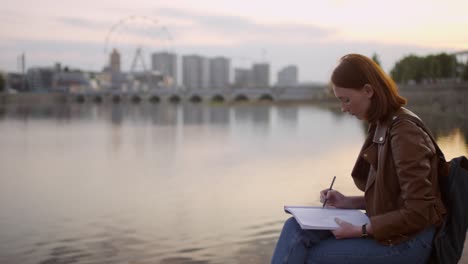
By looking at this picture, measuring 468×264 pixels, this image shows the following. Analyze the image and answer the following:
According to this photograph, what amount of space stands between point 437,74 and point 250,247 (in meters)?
66.7

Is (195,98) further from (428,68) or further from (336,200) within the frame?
(336,200)

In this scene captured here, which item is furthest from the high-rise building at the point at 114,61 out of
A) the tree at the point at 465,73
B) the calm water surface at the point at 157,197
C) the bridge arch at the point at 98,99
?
the calm water surface at the point at 157,197

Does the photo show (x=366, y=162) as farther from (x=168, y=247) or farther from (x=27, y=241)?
(x=27, y=241)

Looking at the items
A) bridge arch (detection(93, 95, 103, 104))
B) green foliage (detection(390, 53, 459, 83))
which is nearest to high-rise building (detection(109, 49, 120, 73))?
bridge arch (detection(93, 95, 103, 104))

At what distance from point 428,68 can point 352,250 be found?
244 ft

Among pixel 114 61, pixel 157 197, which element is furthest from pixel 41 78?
pixel 157 197

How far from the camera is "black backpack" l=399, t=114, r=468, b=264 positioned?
2.61 m

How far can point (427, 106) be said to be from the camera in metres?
50.7

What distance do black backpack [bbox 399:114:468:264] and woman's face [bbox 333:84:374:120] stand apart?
187mm

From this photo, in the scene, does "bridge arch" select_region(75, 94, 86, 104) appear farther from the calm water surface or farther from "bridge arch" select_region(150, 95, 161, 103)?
the calm water surface

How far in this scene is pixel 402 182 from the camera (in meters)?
2.53

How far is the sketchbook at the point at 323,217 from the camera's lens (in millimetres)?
2650

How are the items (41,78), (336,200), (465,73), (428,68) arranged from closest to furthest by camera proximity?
(336,200) → (465,73) → (428,68) → (41,78)

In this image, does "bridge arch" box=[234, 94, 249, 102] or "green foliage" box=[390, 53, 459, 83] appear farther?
"bridge arch" box=[234, 94, 249, 102]
